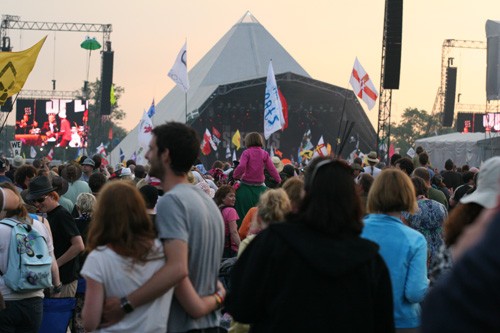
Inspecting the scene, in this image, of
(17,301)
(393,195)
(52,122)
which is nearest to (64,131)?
(52,122)

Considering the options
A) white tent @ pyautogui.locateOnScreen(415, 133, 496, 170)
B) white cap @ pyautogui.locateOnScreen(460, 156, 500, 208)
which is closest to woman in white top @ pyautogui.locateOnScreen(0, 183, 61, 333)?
white cap @ pyautogui.locateOnScreen(460, 156, 500, 208)

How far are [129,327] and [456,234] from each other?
53.6 inches

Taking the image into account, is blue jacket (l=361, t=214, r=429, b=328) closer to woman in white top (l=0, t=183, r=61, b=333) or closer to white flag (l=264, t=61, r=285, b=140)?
woman in white top (l=0, t=183, r=61, b=333)

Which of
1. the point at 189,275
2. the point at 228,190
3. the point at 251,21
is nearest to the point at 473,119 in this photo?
the point at 251,21

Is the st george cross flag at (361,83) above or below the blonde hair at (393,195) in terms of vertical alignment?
above

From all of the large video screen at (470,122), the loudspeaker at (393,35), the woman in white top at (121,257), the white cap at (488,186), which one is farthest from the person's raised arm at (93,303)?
the large video screen at (470,122)

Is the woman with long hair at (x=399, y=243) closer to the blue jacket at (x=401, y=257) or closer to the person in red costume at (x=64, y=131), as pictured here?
the blue jacket at (x=401, y=257)

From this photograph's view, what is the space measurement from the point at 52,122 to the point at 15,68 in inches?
1708

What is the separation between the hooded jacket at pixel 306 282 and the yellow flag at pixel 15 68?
9.60 metres

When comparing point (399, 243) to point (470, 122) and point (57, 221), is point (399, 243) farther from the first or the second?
point (470, 122)

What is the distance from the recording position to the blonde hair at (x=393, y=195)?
5254mm

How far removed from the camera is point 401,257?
5.19m

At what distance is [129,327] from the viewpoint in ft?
13.6

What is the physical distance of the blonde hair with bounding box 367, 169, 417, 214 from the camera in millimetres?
5254
